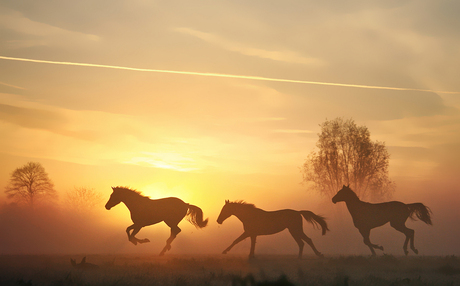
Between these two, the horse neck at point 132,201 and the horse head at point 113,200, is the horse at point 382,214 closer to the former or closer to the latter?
the horse neck at point 132,201

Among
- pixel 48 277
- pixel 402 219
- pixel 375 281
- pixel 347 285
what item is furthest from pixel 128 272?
pixel 402 219

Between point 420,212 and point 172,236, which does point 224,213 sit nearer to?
point 172,236

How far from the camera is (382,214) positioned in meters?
21.2

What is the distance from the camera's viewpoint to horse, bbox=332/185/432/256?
21.2 metres

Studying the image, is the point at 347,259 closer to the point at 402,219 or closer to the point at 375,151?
the point at 402,219

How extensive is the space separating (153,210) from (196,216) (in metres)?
2.22

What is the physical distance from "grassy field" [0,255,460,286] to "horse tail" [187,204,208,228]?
444 cm

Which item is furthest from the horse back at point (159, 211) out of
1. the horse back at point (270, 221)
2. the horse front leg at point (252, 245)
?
the horse front leg at point (252, 245)

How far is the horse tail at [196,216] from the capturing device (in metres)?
21.6

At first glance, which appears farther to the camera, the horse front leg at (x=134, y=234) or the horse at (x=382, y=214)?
the horse at (x=382, y=214)

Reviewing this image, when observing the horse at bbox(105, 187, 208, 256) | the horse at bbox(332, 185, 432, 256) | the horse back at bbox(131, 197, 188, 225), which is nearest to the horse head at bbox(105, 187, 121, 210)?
the horse at bbox(105, 187, 208, 256)

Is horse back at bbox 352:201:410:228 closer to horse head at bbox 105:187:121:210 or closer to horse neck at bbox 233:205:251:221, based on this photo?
horse neck at bbox 233:205:251:221

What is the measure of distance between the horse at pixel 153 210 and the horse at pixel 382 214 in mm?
7508

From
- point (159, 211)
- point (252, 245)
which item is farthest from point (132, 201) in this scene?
point (252, 245)
